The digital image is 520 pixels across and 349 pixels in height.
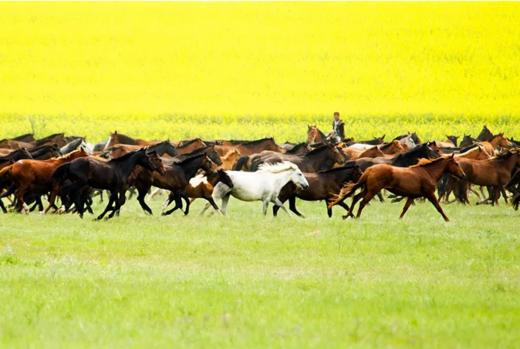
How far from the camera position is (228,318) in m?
10.5

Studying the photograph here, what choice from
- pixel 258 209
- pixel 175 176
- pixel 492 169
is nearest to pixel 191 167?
pixel 175 176

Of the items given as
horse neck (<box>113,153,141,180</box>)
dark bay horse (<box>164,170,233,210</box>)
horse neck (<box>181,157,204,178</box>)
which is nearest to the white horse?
dark bay horse (<box>164,170,233,210</box>)

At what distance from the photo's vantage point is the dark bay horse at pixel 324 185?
23.9 meters

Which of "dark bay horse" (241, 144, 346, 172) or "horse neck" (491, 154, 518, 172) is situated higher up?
"dark bay horse" (241, 144, 346, 172)

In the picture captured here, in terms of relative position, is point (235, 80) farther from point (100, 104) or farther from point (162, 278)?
point (162, 278)

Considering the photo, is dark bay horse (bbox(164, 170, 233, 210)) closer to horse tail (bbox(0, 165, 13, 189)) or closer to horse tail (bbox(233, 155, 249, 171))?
horse tail (bbox(0, 165, 13, 189))

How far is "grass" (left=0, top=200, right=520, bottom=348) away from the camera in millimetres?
9961

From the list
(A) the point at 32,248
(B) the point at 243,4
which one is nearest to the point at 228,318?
(A) the point at 32,248

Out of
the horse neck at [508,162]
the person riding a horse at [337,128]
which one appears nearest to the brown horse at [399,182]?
the horse neck at [508,162]

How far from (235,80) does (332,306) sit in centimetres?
5348

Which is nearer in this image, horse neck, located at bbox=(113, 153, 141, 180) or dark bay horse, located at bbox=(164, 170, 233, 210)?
horse neck, located at bbox=(113, 153, 141, 180)

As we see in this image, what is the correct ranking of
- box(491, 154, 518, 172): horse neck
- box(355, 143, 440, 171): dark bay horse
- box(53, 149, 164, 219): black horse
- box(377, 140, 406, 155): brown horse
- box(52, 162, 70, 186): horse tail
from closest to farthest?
box(53, 149, 164, 219): black horse, box(52, 162, 70, 186): horse tail, box(355, 143, 440, 171): dark bay horse, box(491, 154, 518, 172): horse neck, box(377, 140, 406, 155): brown horse

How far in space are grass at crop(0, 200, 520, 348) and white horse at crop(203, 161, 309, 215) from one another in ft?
5.38

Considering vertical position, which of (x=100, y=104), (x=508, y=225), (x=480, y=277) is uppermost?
(x=480, y=277)
